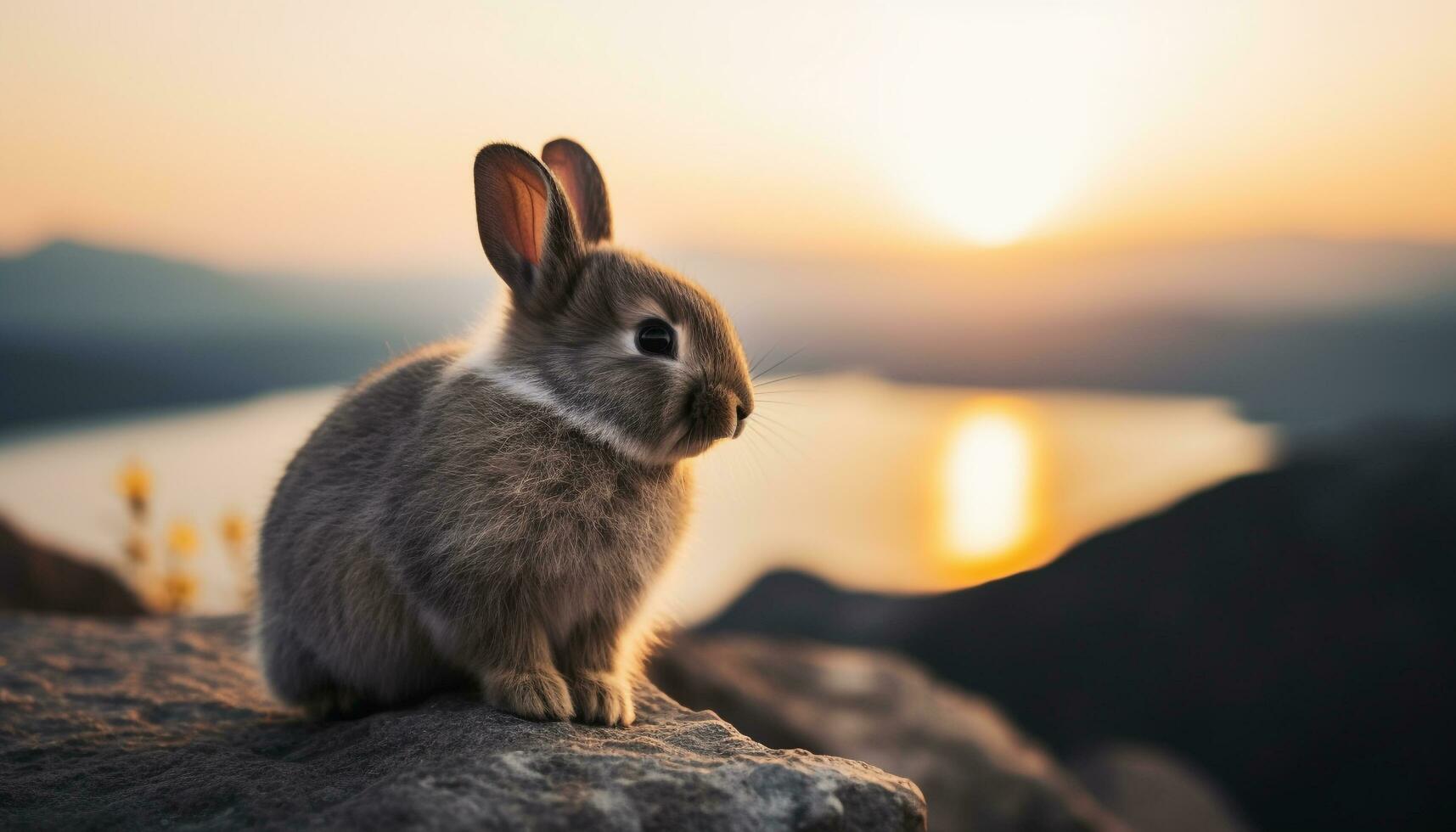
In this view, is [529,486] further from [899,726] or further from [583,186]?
[899,726]

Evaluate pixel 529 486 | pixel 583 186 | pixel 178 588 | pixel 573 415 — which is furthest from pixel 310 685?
pixel 178 588

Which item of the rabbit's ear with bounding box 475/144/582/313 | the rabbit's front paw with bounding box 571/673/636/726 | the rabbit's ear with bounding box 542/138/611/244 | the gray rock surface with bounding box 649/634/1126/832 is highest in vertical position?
the rabbit's ear with bounding box 542/138/611/244

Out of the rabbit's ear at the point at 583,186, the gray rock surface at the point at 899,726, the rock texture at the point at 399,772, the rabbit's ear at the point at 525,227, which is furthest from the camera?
the gray rock surface at the point at 899,726

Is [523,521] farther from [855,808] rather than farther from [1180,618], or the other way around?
[1180,618]

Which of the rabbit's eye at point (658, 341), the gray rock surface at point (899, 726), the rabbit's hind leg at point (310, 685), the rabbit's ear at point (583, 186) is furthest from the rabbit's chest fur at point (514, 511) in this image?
the gray rock surface at point (899, 726)

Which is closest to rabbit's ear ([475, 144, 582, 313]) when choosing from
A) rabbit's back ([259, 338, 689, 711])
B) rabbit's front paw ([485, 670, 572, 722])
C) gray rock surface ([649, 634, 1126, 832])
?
rabbit's back ([259, 338, 689, 711])

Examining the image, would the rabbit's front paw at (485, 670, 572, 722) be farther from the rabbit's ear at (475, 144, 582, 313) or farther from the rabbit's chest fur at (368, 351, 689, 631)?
the rabbit's ear at (475, 144, 582, 313)

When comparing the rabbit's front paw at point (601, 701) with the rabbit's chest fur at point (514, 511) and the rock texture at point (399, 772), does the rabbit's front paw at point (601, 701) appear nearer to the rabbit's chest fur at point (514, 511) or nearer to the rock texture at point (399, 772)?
the rock texture at point (399, 772)
